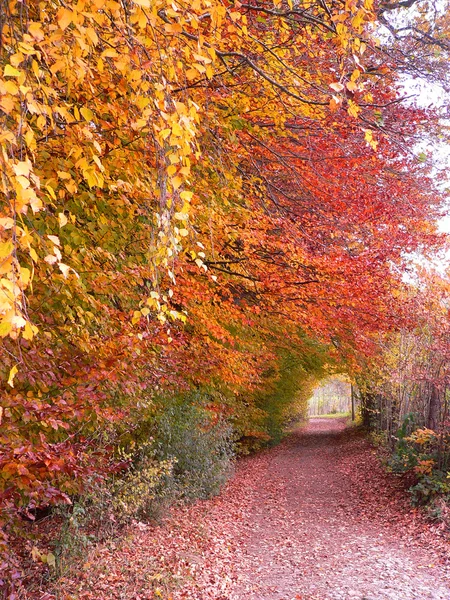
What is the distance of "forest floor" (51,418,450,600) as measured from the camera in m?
6.28

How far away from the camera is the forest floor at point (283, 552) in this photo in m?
6.28

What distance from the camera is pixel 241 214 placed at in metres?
8.05

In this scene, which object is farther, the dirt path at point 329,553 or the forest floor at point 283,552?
the dirt path at point 329,553

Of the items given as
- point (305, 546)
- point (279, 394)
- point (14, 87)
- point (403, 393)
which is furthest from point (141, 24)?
point (279, 394)

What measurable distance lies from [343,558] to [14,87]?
7.90m

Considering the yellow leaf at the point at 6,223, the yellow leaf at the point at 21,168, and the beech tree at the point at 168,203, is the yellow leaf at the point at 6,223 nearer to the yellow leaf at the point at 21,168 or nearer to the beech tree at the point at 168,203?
the beech tree at the point at 168,203

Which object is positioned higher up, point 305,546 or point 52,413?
point 52,413

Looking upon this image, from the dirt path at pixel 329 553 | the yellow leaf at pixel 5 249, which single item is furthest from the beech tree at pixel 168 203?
the dirt path at pixel 329 553

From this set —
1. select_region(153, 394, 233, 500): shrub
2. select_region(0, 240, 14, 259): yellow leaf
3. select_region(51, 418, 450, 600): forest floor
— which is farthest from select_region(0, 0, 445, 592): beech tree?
select_region(51, 418, 450, 600): forest floor

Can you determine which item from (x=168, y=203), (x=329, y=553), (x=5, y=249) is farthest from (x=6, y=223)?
(x=329, y=553)

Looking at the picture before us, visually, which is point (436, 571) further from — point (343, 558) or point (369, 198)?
point (369, 198)

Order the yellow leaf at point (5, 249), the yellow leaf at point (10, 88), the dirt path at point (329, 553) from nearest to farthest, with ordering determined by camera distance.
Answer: the yellow leaf at point (5, 249) < the yellow leaf at point (10, 88) < the dirt path at point (329, 553)

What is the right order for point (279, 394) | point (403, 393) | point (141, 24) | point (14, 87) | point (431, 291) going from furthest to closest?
point (279, 394) → point (403, 393) → point (431, 291) → point (141, 24) → point (14, 87)

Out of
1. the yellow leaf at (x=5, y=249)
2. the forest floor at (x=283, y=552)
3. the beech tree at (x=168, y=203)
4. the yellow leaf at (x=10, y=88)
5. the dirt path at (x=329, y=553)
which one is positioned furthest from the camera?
the dirt path at (x=329, y=553)
